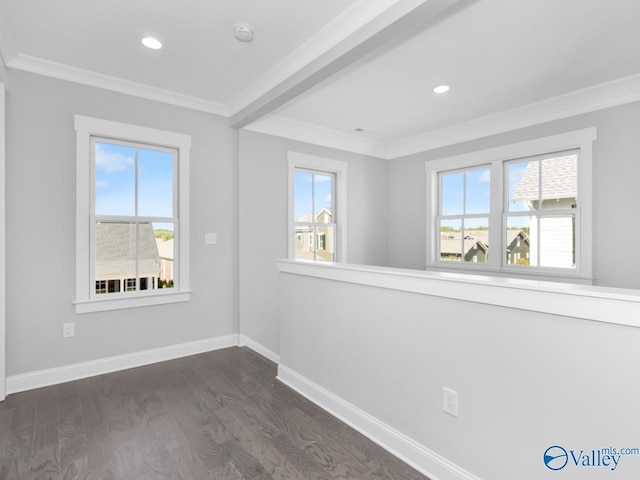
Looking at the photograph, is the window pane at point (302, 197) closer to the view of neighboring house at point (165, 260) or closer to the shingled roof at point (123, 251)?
the view of neighboring house at point (165, 260)

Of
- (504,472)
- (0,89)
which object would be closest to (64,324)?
(0,89)

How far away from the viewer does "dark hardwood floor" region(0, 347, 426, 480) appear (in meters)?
1.75

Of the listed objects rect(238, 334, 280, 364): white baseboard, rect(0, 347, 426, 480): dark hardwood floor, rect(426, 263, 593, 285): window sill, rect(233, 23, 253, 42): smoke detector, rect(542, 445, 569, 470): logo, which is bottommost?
rect(0, 347, 426, 480): dark hardwood floor

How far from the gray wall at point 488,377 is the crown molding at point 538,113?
294 centimetres

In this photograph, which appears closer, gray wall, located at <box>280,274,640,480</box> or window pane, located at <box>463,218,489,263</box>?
gray wall, located at <box>280,274,640,480</box>

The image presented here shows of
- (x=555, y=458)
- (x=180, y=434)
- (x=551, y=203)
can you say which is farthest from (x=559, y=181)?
(x=180, y=434)

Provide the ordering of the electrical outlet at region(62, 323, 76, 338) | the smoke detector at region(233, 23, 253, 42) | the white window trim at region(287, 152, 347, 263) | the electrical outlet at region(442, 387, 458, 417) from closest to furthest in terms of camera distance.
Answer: the electrical outlet at region(442, 387, 458, 417), the smoke detector at region(233, 23, 253, 42), the electrical outlet at region(62, 323, 76, 338), the white window trim at region(287, 152, 347, 263)

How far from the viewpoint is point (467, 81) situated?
118 inches

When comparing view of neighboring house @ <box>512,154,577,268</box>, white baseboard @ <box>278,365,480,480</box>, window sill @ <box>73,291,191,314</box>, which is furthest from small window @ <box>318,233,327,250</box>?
view of neighboring house @ <box>512,154,577,268</box>

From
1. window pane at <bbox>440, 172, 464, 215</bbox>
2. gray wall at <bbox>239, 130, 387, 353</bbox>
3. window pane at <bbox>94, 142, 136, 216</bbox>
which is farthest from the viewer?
window pane at <bbox>440, 172, 464, 215</bbox>

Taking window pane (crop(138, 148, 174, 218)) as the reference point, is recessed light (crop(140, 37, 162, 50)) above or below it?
above

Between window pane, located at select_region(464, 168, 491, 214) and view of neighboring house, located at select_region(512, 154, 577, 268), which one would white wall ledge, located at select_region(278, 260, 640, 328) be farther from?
window pane, located at select_region(464, 168, 491, 214)

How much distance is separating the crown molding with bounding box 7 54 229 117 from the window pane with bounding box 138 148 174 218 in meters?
0.51

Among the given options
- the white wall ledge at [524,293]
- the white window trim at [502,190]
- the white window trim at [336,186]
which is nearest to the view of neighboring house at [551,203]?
the white window trim at [502,190]
